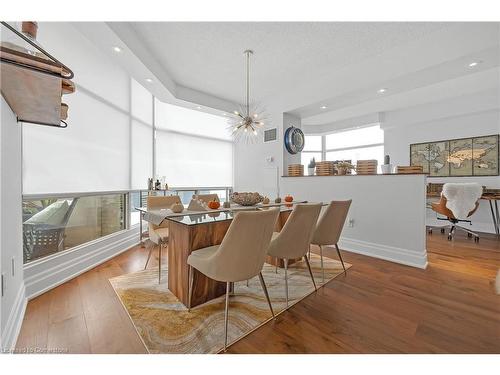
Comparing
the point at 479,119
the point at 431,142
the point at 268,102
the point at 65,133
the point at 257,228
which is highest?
the point at 268,102

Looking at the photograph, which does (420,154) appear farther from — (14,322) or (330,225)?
(14,322)

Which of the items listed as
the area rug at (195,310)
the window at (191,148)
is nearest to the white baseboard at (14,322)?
the area rug at (195,310)

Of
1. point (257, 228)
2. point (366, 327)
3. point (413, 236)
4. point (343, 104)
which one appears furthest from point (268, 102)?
point (366, 327)

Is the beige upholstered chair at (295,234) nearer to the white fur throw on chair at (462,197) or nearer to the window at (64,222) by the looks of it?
the window at (64,222)

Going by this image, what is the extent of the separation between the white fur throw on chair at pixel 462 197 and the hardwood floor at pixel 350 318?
1.63 metres

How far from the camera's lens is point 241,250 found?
1.45m

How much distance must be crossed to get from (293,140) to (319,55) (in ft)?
5.40

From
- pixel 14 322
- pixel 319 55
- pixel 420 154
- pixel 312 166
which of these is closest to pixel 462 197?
pixel 420 154

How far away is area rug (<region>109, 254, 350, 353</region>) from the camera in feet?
4.73

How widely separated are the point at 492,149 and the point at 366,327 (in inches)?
208

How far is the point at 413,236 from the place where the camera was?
111 inches

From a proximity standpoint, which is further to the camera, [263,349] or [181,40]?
[181,40]

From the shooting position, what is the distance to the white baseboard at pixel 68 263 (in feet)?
6.40
